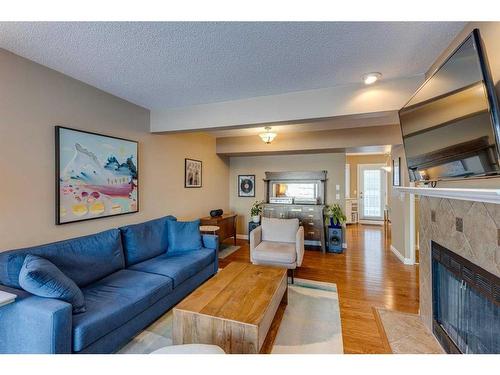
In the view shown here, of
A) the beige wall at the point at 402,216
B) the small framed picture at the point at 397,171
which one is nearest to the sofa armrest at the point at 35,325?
the beige wall at the point at 402,216

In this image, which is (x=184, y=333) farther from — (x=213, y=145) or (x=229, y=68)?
(x=213, y=145)

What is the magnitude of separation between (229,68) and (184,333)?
224 cm

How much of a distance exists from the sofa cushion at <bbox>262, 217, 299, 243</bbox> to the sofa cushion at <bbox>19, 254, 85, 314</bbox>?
8.41ft

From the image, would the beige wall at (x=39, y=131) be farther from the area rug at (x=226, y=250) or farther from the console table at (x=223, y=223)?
the area rug at (x=226, y=250)

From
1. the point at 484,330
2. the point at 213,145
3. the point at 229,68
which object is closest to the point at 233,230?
the point at 213,145

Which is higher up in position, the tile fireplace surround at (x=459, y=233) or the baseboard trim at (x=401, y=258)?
the tile fireplace surround at (x=459, y=233)

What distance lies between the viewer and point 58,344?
1.33 meters

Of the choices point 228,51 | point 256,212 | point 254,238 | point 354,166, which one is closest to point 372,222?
point 354,166

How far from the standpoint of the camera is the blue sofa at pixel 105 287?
1.38 meters

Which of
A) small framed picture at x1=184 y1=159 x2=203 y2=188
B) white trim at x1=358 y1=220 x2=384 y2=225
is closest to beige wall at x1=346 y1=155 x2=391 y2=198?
white trim at x1=358 y1=220 x2=384 y2=225

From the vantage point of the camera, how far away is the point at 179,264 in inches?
99.8

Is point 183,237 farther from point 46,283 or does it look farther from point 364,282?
point 364,282

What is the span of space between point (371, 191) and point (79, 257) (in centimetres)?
815

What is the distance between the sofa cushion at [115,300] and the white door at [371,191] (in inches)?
290
